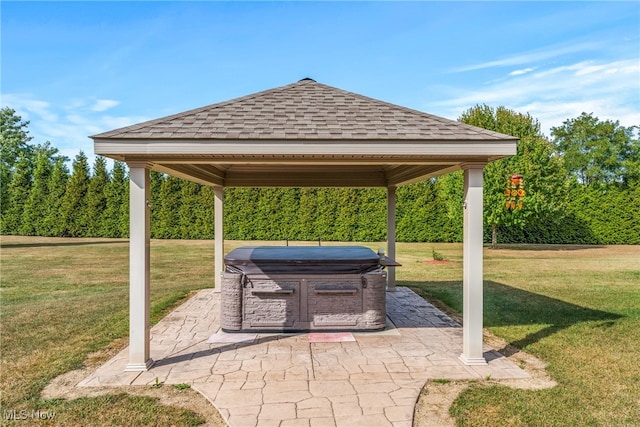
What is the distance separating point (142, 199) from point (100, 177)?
19.5m

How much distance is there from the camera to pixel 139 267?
13.5ft

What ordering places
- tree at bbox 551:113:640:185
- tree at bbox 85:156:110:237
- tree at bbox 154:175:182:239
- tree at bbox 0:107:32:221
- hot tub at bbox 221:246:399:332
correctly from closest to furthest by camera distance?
1. hot tub at bbox 221:246:399:332
2. tree at bbox 154:175:182:239
3. tree at bbox 85:156:110:237
4. tree at bbox 551:113:640:185
5. tree at bbox 0:107:32:221

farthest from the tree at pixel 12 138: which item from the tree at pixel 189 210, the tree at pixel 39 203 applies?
the tree at pixel 189 210

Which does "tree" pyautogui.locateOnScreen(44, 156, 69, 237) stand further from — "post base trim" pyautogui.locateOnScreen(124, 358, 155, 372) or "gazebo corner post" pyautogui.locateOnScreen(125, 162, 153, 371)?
"post base trim" pyautogui.locateOnScreen(124, 358, 155, 372)

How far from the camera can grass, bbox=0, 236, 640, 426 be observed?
3.25 meters

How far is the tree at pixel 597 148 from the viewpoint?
27.6m

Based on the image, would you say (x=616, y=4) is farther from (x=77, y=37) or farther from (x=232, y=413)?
(x=77, y=37)

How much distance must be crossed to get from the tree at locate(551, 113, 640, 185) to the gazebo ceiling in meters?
27.7

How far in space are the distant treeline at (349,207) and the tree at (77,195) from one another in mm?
53

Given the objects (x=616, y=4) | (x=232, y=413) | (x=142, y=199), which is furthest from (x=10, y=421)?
(x=616, y=4)

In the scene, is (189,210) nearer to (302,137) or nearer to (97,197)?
(97,197)

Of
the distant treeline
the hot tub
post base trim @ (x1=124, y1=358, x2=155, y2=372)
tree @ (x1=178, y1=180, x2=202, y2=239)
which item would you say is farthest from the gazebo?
tree @ (x1=178, y1=180, x2=202, y2=239)

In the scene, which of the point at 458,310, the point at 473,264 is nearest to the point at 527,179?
the point at 458,310

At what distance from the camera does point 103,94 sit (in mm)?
17688
